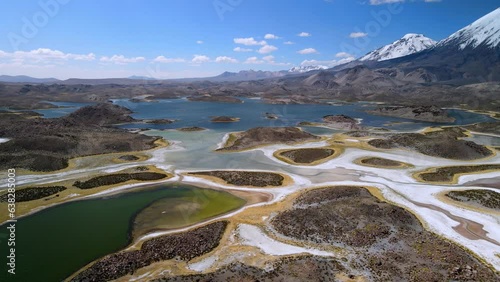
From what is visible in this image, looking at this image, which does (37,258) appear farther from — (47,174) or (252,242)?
(47,174)

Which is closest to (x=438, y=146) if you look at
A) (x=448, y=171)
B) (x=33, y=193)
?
(x=448, y=171)

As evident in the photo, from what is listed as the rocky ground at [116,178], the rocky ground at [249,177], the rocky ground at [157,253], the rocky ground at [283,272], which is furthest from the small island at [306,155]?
the rocky ground at [283,272]

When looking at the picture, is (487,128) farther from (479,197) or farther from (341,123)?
(479,197)

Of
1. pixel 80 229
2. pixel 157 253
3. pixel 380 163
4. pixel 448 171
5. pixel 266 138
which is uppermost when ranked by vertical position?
pixel 266 138

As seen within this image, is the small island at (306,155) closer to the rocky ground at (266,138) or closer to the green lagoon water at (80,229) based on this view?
the rocky ground at (266,138)

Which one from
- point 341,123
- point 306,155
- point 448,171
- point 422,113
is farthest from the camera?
point 422,113

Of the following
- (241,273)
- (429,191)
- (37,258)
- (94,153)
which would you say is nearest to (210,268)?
(241,273)
